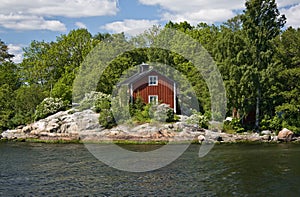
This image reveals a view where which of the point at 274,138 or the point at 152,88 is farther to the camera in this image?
the point at 152,88

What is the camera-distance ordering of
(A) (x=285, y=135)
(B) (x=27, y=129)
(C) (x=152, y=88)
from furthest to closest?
1. (C) (x=152, y=88)
2. (B) (x=27, y=129)
3. (A) (x=285, y=135)

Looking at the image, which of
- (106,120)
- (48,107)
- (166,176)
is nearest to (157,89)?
(106,120)

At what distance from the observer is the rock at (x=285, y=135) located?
105 feet

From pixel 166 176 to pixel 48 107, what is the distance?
2364cm

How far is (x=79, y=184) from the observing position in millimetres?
17922

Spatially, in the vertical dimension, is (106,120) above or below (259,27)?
below

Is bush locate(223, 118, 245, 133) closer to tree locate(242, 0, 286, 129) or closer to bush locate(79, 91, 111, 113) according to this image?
tree locate(242, 0, 286, 129)

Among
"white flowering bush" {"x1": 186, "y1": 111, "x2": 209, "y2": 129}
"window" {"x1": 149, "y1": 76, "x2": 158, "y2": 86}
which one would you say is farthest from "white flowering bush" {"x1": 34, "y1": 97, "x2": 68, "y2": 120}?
"white flowering bush" {"x1": 186, "y1": 111, "x2": 209, "y2": 129}

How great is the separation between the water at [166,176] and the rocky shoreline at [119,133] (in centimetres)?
500

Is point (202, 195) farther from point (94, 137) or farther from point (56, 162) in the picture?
point (94, 137)

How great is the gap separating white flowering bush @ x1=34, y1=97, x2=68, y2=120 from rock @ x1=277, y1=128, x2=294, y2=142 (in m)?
21.3

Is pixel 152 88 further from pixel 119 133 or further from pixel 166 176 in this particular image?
pixel 166 176

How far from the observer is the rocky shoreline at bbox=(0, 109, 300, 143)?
32.0 metres

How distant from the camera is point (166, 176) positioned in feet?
63.1
